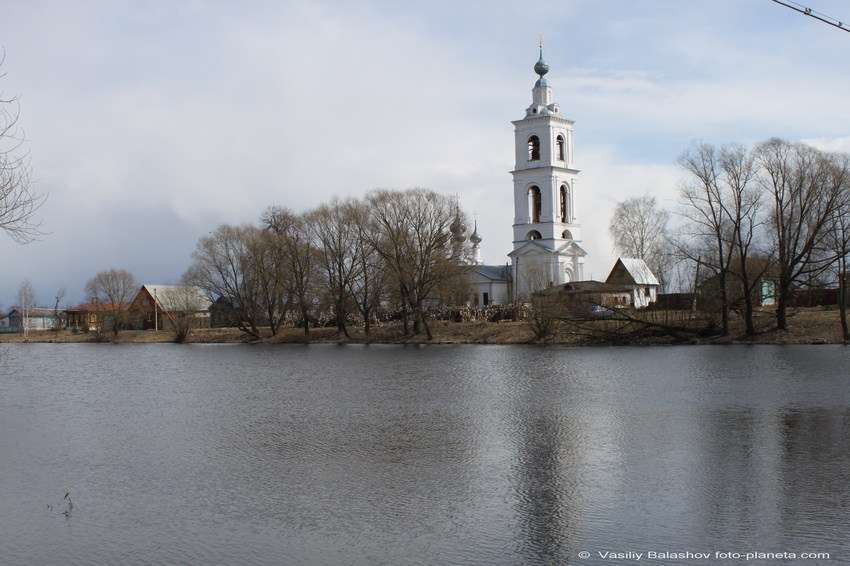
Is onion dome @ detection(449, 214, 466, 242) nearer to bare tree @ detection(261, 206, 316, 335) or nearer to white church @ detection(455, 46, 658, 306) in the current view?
bare tree @ detection(261, 206, 316, 335)

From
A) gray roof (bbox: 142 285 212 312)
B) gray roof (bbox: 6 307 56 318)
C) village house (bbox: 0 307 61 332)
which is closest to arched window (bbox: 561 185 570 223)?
gray roof (bbox: 142 285 212 312)

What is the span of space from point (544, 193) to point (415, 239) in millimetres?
30394

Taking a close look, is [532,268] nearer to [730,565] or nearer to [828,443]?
[828,443]

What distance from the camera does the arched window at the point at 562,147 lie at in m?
87.3

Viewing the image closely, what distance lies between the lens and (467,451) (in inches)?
667

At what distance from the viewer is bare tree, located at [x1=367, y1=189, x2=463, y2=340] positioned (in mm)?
58500

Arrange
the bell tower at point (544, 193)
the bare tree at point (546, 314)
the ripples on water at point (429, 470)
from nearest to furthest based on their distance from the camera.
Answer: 1. the ripples on water at point (429, 470)
2. the bare tree at point (546, 314)
3. the bell tower at point (544, 193)

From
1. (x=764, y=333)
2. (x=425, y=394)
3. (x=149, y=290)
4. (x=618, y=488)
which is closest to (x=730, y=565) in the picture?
(x=618, y=488)

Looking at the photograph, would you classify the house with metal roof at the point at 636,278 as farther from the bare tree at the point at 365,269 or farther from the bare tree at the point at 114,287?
the bare tree at the point at 114,287

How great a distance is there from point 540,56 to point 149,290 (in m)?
55.0

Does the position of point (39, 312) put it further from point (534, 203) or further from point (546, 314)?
point (546, 314)

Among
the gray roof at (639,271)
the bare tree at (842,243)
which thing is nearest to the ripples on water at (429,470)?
the bare tree at (842,243)

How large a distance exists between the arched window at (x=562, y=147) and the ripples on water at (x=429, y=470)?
195 ft

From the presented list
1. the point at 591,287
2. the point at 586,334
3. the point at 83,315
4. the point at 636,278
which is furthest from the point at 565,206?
the point at 83,315
